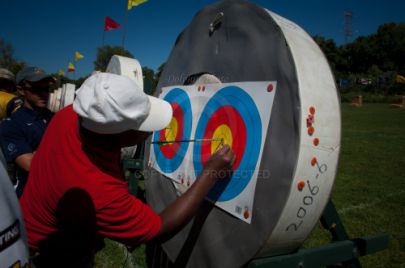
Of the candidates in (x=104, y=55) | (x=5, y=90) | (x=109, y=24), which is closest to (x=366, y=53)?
(x=104, y=55)

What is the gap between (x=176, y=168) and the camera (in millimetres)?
2100

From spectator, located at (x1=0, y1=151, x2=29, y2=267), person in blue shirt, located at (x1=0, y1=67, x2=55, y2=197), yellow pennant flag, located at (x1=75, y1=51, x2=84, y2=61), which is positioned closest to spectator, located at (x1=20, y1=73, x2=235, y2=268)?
spectator, located at (x1=0, y1=151, x2=29, y2=267)

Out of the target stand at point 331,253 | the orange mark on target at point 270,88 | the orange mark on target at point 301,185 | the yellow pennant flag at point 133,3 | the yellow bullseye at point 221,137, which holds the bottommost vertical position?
the target stand at point 331,253

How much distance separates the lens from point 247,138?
1.49 metres

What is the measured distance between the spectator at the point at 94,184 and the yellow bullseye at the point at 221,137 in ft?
0.89

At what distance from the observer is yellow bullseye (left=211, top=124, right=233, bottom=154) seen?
1.65 metres

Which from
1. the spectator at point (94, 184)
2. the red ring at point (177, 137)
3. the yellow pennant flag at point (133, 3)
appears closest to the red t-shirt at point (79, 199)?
the spectator at point (94, 184)

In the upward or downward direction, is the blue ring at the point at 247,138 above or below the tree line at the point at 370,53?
below

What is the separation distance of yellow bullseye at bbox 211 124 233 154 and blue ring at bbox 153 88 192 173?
1.02 feet

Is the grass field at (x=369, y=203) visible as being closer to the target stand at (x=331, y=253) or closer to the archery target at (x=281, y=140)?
the target stand at (x=331, y=253)

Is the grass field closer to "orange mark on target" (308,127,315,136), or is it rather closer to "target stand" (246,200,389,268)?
"target stand" (246,200,389,268)

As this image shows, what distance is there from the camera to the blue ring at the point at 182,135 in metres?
2.07

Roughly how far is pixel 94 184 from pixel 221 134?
2.63 ft

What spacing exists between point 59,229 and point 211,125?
38.0 inches
